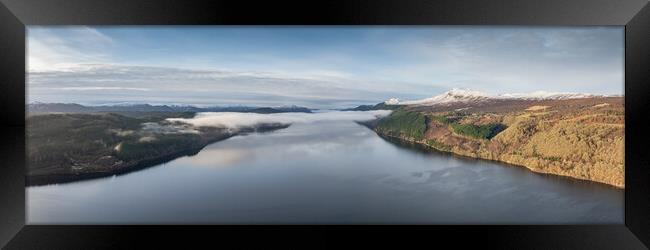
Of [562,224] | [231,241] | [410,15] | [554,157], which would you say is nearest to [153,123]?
[231,241]

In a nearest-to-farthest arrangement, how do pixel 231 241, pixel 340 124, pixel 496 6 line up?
pixel 496 6, pixel 231 241, pixel 340 124

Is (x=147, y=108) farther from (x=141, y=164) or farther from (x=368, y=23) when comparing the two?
(x=368, y=23)

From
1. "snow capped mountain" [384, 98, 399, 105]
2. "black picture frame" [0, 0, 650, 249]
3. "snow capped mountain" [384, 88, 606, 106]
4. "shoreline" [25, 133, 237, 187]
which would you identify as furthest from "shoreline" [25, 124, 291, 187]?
"snow capped mountain" [384, 88, 606, 106]

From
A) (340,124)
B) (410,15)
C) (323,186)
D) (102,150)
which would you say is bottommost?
(323,186)

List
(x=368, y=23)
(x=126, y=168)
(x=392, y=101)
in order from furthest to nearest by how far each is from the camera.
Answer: (x=392, y=101), (x=126, y=168), (x=368, y=23)

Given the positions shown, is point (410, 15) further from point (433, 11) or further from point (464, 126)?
point (464, 126)

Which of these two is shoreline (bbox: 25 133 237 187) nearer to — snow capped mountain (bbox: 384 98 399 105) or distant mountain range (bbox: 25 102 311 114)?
distant mountain range (bbox: 25 102 311 114)

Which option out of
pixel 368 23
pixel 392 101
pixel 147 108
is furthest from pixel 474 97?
pixel 147 108
